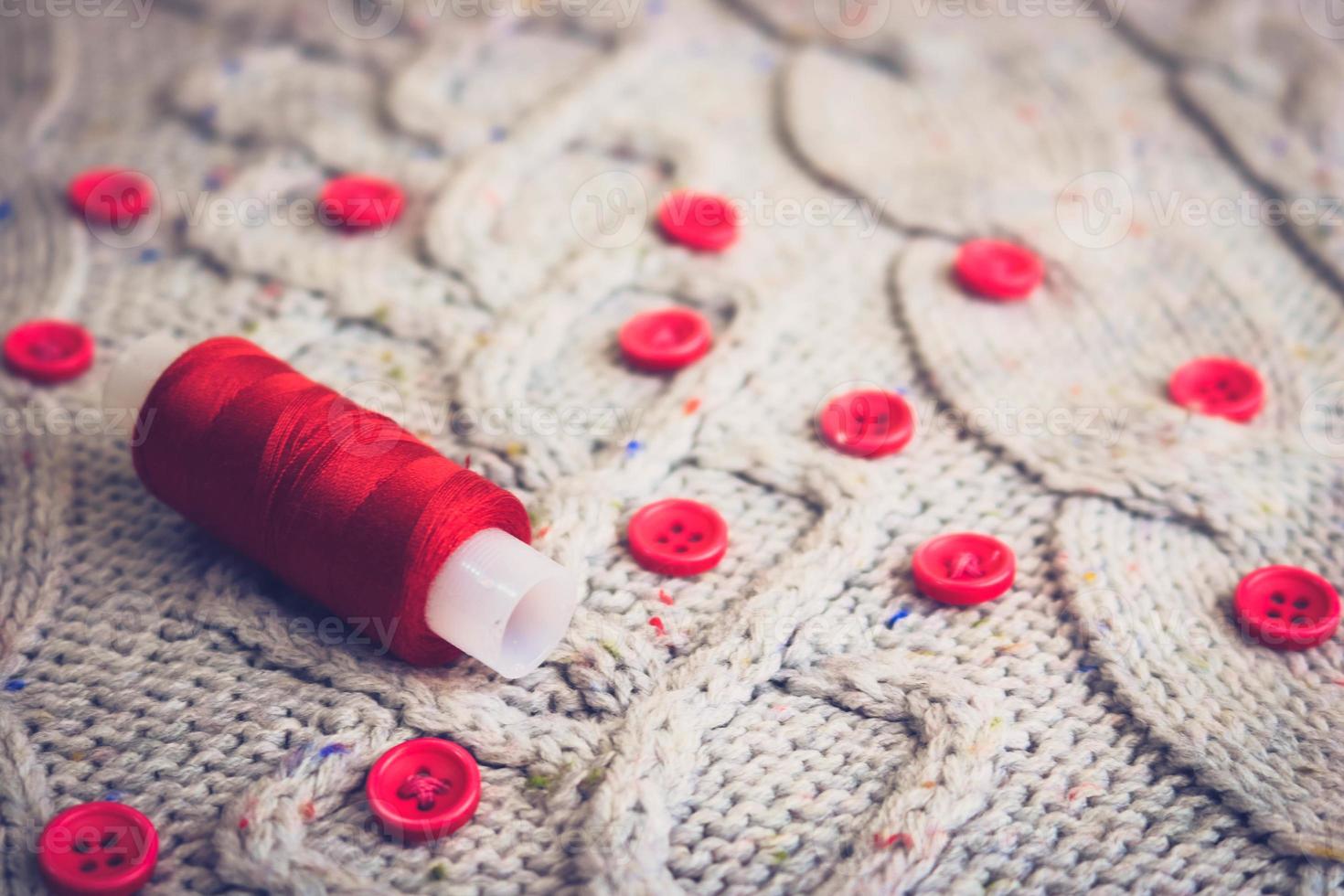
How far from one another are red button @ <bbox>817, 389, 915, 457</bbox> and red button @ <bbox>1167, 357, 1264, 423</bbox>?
23 centimetres

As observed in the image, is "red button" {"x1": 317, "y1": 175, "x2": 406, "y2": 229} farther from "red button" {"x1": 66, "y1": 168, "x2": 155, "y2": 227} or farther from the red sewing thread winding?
the red sewing thread winding

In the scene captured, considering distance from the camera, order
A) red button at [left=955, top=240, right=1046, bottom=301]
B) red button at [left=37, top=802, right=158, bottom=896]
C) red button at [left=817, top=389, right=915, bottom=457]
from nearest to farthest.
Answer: red button at [left=37, top=802, right=158, bottom=896]
red button at [left=817, top=389, right=915, bottom=457]
red button at [left=955, top=240, right=1046, bottom=301]

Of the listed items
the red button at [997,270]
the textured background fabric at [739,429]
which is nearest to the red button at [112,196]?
the textured background fabric at [739,429]

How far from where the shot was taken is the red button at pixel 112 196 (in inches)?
46.5

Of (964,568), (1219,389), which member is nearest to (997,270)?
(1219,389)

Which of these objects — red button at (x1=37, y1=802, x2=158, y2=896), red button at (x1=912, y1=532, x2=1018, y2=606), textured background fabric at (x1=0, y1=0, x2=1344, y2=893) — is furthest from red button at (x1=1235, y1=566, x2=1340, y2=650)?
red button at (x1=37, y1=802, x2=158, y2=896)

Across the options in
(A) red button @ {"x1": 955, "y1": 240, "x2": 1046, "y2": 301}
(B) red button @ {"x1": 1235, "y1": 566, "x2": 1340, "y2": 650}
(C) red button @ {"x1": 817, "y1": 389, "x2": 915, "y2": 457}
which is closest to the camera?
(B) red button @ {"x1": 1235, "y1": 566, "x2": 1340, "y2": 650}

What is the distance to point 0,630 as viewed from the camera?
86cm

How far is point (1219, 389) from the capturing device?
1.04 meters

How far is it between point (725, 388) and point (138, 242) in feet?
1.91

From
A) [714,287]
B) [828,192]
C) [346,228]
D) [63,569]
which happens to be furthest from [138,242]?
[828,192]

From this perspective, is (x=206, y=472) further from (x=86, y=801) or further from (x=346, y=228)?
(x=346, y=228)

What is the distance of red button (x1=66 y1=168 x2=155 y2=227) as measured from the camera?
3.88 ft

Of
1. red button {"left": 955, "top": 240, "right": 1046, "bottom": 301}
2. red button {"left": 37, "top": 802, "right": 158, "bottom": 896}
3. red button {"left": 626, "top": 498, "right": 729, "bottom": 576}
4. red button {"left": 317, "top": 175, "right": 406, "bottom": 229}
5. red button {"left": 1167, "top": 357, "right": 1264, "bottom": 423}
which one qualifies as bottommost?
red button {"left": 1167, "top": 357, "right": 1264, "bottom": 423}
